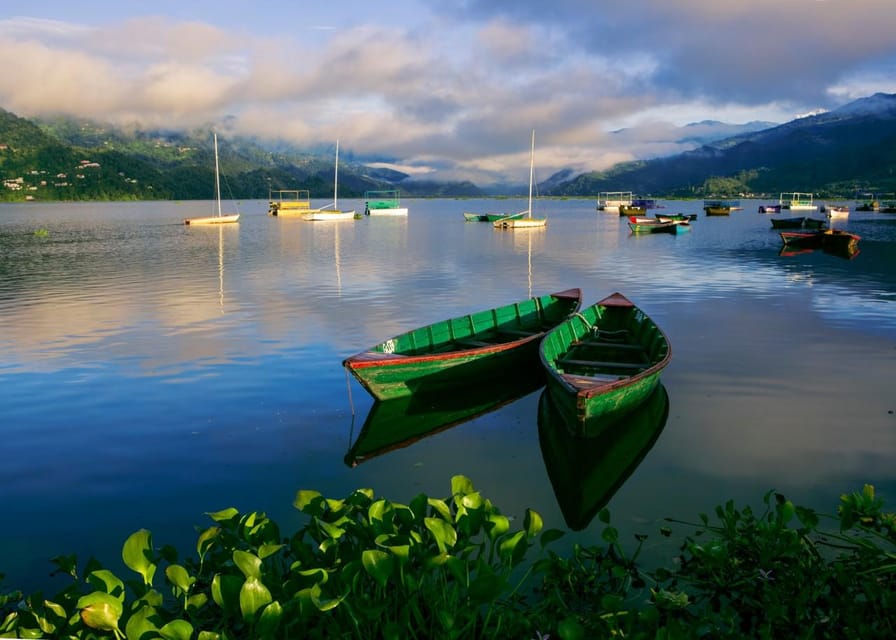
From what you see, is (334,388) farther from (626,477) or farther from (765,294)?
(765,294)

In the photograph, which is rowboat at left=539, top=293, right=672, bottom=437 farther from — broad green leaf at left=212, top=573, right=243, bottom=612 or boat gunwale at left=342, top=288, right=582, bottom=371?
broad green leaf at left=212, top=573, right=243, bottom=612

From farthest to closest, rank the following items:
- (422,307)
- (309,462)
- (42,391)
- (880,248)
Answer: (880,248), (422,307), (42,391), (309,462)

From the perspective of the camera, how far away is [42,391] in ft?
58.4

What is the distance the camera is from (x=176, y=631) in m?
4.66

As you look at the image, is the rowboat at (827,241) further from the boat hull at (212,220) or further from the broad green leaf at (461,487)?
the boat hull at (212,220)

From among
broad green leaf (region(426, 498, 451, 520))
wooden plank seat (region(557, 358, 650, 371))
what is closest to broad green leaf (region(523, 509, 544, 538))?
broad green leaf (region(426, 498, 451, 520))

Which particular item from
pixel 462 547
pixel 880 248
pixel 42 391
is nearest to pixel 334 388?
pixel 42 391

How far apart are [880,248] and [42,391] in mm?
70498

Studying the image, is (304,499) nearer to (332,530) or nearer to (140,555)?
(332,530)

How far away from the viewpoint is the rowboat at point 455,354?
1560cm

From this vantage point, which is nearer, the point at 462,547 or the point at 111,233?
the point at 462,547

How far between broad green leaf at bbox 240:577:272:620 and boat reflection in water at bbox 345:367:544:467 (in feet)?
27.4

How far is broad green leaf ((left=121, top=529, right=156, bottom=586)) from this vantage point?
555 cm

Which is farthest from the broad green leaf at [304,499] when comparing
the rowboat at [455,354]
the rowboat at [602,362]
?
the rowboat at [455,354]
